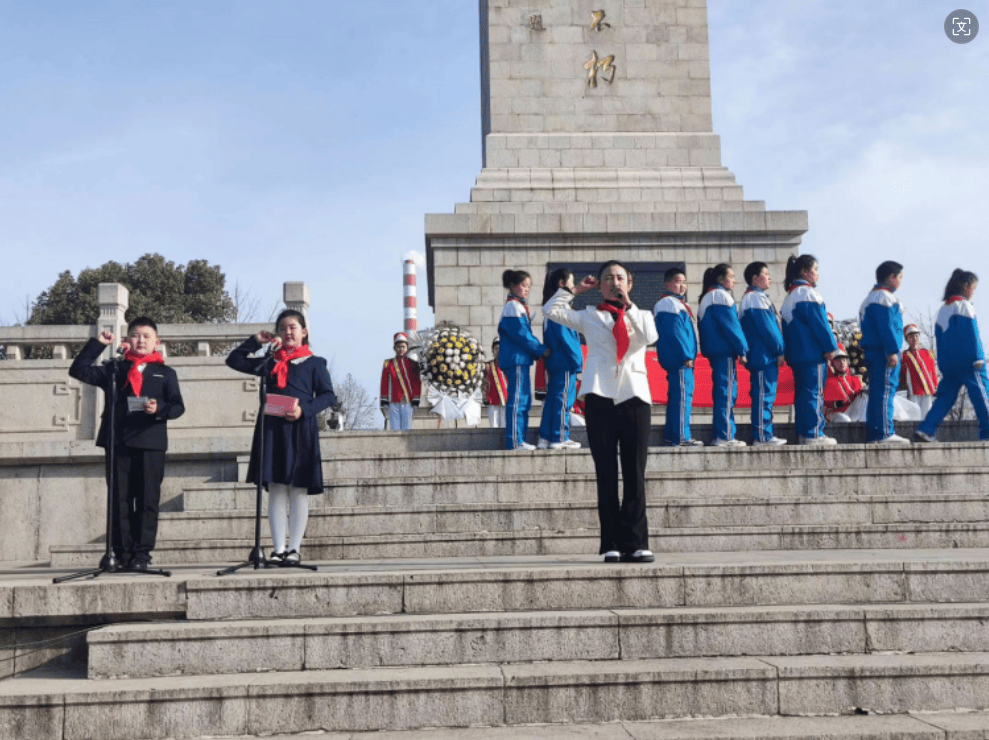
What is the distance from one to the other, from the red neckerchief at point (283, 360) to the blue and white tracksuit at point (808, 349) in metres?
5.77

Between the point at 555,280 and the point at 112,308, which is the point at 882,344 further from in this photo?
the point at 112,308

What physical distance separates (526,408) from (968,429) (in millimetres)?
5398

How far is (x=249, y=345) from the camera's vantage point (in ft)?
23.8

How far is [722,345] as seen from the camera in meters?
10.7

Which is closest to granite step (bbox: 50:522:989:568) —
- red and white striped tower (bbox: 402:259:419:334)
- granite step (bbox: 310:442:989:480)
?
granite step (bbox: 310:442:989:480)

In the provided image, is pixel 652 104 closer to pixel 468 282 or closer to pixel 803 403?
pixel 468 282

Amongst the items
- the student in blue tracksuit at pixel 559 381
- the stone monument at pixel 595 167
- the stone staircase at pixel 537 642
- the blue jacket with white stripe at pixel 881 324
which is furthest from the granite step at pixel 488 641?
the stone monument at pixel 595 167

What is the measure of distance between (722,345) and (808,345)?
36.4 inches

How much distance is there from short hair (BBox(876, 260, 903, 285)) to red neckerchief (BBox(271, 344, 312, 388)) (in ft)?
22.1

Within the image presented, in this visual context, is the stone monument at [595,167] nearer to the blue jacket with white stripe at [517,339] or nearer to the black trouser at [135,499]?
the blue jacket with white stripe at [517,339]

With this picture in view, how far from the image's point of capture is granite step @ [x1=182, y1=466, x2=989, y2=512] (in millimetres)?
8844

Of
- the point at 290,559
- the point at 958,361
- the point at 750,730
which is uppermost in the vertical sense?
the point at 958,361

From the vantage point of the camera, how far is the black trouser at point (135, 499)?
7164 millimetres

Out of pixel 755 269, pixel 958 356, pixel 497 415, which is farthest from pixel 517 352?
pixel 958 356
